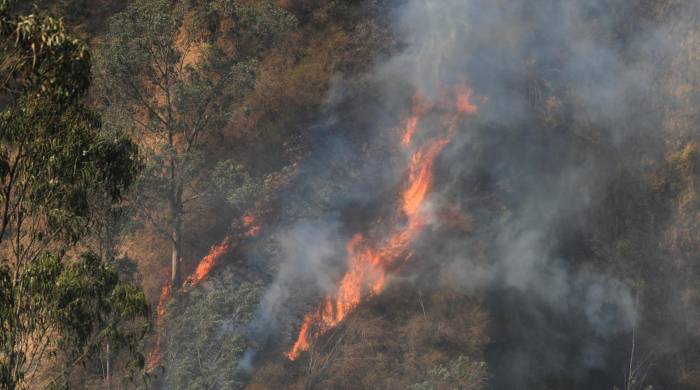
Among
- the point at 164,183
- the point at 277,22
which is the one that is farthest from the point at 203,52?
the point at 164,183

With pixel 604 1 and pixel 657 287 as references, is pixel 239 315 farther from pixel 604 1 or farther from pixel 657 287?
pixel 604 1

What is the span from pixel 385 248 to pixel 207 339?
1026 cm

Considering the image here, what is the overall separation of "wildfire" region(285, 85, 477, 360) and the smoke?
1.87ft

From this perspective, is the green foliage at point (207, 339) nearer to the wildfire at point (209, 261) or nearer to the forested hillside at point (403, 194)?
the forested hillside at point (403, 194)

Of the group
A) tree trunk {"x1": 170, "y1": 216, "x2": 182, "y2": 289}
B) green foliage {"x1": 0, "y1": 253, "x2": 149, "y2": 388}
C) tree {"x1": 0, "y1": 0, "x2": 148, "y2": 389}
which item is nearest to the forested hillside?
tree trunk {"x1": 170, "y1": 216, "x2": 182, "y2": 289}

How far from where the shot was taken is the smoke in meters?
31.1

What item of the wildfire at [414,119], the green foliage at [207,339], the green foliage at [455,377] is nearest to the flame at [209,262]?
the green foliage at [207,339]

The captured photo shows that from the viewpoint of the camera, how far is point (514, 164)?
1345 inches

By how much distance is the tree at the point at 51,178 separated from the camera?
39.9 feet

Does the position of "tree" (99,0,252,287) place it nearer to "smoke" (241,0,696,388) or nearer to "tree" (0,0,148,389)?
"smoke" (241,0,696,388)

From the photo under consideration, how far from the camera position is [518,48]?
1458 inches

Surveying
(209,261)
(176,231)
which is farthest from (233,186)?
(209,261)

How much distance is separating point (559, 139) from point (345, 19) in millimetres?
14249

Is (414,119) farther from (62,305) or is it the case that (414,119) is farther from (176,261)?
(62,305)
